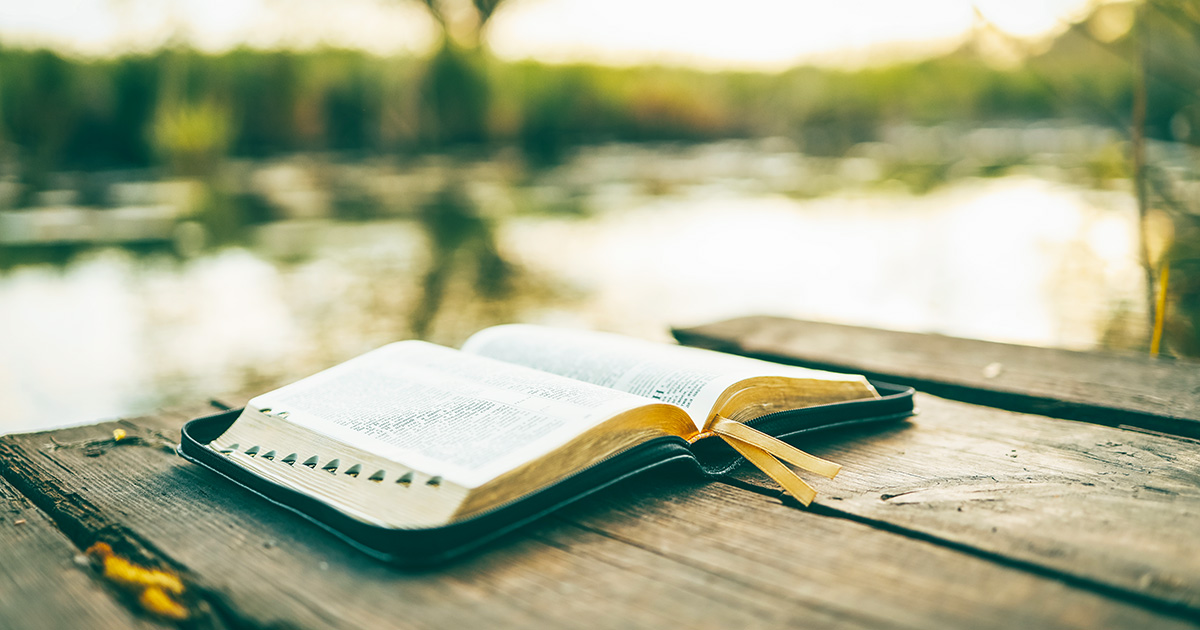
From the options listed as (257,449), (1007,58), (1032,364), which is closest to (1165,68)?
(1007,58)

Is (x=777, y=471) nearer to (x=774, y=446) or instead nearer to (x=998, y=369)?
(x=774, y=446)

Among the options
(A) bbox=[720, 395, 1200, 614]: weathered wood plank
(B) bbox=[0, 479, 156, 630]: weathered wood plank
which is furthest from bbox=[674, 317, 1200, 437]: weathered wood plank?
(B) bbox=[0, 479, 156, 630]: weathered wood plank

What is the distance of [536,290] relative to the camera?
285 cm

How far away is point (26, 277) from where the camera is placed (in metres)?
2.81

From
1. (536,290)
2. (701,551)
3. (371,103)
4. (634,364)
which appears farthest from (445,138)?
(701,551)

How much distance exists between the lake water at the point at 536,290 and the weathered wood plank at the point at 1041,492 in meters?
1.28

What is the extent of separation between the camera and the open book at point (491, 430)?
1.44 ft

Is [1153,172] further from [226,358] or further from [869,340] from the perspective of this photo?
[226,358]

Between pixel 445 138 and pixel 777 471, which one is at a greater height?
pixel 445 138

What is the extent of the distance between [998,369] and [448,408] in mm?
661

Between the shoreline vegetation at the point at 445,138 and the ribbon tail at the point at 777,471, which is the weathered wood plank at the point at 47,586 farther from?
the shoreline vegetation at the point at 445,138

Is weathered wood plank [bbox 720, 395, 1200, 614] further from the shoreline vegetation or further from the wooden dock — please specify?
the shoreline vegetation

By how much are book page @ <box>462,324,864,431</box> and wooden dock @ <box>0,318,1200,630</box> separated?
0.07 m

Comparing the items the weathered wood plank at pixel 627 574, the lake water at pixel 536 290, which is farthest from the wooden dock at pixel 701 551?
the lake water at pixel 536 290
